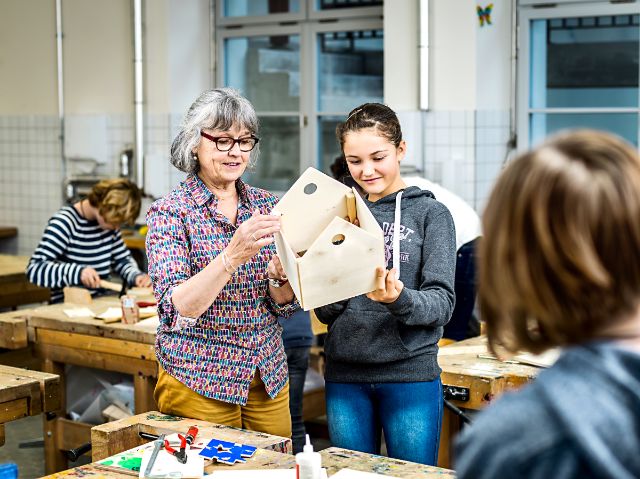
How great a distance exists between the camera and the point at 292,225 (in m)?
2.53

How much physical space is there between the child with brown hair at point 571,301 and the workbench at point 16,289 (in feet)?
16.8

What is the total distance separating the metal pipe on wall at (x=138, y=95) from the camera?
7.06 m

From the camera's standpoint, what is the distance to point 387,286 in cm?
237

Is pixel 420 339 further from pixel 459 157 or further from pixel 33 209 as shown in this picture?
pixel 33 209

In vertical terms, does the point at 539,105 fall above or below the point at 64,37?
below

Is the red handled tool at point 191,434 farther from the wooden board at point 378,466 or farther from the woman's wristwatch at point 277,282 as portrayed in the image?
the woman's wristwatch at point 277,282

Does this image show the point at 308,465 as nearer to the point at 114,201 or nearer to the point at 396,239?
the point at 396,239

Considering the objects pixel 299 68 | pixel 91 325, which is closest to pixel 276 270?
pixel 91 325

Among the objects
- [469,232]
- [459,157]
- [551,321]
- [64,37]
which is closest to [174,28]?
A: [64,37]

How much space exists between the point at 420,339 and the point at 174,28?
5006 mm

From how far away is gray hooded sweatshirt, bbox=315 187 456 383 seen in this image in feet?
8.39

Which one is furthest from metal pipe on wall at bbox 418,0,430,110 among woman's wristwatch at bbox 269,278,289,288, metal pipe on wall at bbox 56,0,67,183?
woman's wristwatch at bbox 269,278,289,288

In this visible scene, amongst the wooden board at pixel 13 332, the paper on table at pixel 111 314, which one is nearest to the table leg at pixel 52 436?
the wooden board at pixel 13 332

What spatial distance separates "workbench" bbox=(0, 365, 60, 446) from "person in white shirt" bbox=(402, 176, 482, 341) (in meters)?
1.84
